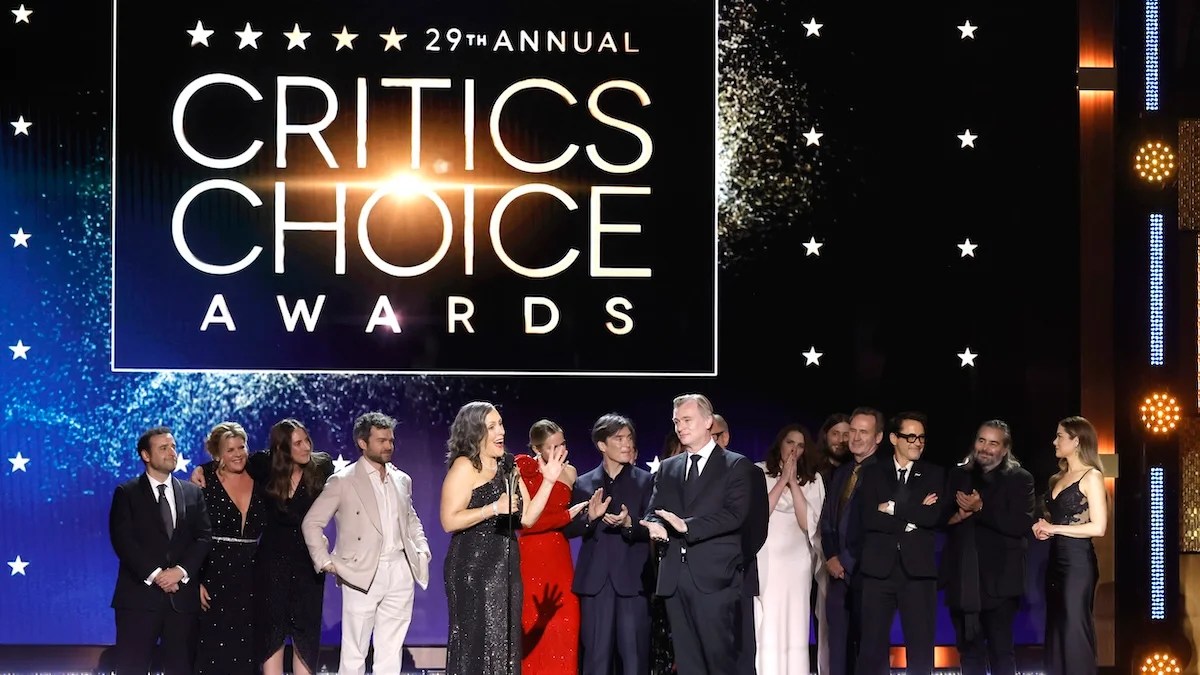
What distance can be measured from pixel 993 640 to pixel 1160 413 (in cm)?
182

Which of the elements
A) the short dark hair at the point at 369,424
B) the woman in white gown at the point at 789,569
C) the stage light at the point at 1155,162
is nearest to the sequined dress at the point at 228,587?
the short dark hair at the point at 369,424

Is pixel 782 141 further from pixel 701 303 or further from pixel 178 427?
pixel 178 427

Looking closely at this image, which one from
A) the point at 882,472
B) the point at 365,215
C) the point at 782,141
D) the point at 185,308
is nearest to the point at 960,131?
the point at 782,141

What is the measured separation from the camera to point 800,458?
8570mm

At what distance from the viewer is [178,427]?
927cm

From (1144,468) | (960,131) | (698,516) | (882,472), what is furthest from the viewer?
(960,131)

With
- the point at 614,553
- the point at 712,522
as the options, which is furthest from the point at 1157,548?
the point at 614,553

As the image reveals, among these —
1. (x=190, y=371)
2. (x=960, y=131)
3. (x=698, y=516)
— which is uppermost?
(x=960, y=131)

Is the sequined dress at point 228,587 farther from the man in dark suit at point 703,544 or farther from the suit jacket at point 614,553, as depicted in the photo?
the man in dark suit at point 703,544

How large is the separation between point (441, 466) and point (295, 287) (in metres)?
1.52

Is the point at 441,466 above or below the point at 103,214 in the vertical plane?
below

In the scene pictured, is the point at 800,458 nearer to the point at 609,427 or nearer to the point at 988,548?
the point at 988,548

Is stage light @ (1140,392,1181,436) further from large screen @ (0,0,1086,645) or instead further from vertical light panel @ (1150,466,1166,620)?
large screen @ (0,0,1086,645)

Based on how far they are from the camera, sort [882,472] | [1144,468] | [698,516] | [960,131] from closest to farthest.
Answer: [698,516] < [882,472] < [1144,468] < [960,131]
